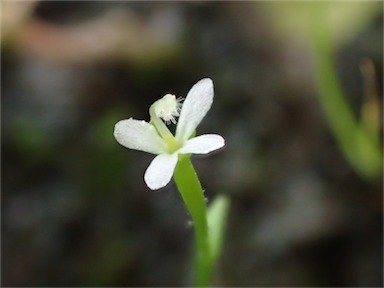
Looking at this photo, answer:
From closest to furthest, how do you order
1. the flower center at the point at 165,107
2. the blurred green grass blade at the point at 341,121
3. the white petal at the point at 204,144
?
the white petal at the point at 204,144
the flower center at the point at 165,107
the blurred green grass blade at the point at 341,121

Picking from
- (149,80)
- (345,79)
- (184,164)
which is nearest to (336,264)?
(345,79)

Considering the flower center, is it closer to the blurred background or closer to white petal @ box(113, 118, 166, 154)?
white petal @ box(113, 118, 166, 154)

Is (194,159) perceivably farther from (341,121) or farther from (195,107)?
(195,107)

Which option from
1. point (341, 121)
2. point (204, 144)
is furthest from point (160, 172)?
point (341, 121)

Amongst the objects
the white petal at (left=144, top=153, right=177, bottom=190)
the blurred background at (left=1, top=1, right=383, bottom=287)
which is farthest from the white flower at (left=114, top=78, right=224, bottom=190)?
the blurred background at (left=1, top=1, right=383, bottom=287)

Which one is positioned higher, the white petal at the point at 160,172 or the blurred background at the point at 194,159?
the blurred background at the point at 194,159

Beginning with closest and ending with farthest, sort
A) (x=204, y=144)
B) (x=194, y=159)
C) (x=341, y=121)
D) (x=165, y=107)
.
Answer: (x=204, y=144) < (x=165, y=107) < (x=341, y=121) < (x=194, y=159)

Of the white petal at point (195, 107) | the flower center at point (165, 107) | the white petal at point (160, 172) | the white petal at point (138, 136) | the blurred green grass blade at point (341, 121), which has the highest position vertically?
the blurred green grass blade at point (341, 121)

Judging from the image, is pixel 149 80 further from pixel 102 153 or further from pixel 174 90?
pixel 102 153

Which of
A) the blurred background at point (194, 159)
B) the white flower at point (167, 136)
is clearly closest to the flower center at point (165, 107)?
the white flower at point (167, 136)

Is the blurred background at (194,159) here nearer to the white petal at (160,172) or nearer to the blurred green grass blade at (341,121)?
the blurred green grass blade at (341,121)
